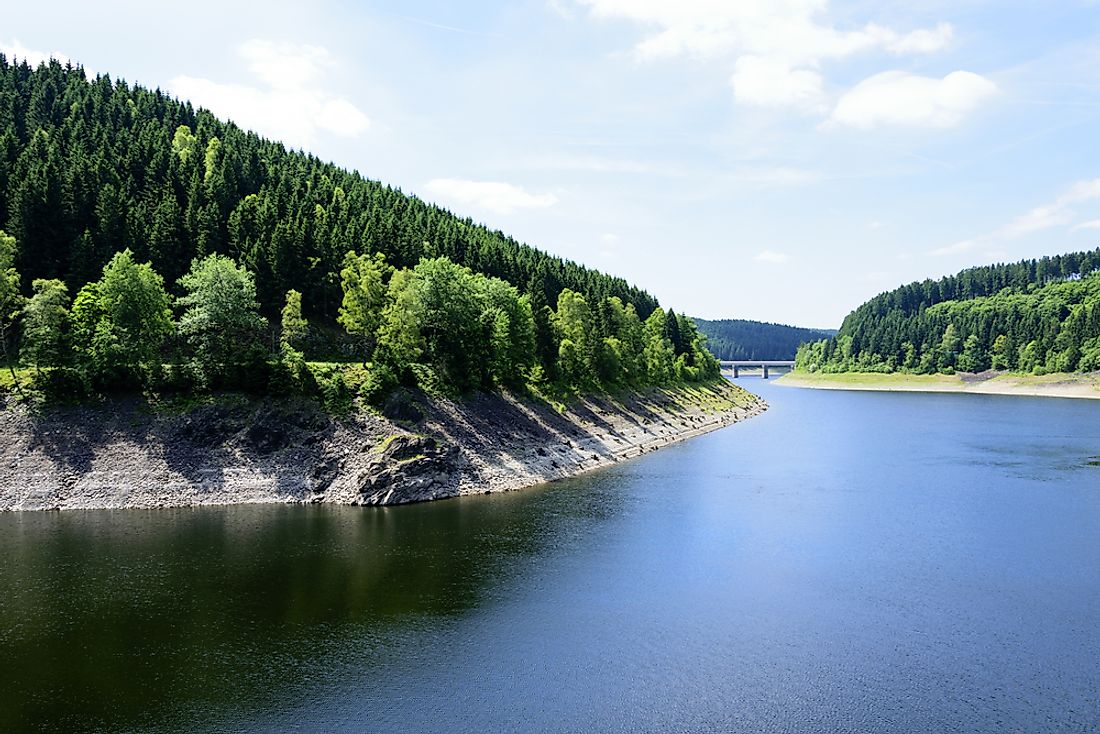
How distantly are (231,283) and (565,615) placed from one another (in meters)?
56.8

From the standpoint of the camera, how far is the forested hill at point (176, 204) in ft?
289

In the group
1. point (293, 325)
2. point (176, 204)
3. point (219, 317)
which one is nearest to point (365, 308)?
point (293, 325)

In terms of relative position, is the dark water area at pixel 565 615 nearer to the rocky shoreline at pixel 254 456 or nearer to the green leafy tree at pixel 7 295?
the rocky shoreline at pixel 254 456

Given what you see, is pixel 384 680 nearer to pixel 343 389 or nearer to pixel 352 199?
pixel 343 389

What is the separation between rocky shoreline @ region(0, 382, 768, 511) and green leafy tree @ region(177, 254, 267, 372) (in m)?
5.65

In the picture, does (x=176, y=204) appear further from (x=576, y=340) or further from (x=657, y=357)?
(x=657, y=357)

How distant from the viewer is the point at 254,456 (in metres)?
66.1

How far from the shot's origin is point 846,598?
41.1 m

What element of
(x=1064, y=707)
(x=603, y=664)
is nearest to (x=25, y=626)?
(x=603, y=664)

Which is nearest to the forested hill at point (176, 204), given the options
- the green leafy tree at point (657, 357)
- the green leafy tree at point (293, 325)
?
the green leafy tree at point (293, 325)

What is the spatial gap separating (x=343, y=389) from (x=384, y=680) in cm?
4723

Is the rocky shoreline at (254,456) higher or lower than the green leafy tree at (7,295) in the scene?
lower

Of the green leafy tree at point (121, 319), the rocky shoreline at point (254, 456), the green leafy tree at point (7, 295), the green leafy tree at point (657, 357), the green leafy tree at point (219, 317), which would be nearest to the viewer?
the rocky shoreline at point (254, 456)

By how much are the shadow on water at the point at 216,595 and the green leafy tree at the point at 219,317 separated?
64.7 feet
